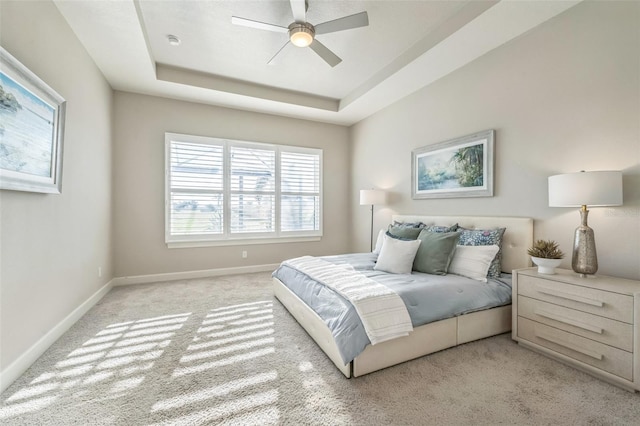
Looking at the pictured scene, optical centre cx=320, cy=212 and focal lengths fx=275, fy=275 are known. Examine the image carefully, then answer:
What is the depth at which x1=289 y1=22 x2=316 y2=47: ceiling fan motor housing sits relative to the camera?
2.42 meters

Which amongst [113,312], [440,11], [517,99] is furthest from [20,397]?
[517,99]

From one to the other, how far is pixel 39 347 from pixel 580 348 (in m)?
3.96

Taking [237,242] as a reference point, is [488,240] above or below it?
above

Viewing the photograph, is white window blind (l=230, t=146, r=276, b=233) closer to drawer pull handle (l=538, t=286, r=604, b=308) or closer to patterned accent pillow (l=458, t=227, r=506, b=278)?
patterned accent pillow (l=458, t=227, r=506, b=278)

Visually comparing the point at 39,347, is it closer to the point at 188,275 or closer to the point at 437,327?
the point at 188,275

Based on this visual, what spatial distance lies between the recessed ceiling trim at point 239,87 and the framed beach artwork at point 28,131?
1.66m

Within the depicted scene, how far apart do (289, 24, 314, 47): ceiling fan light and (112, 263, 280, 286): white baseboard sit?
3583 mm

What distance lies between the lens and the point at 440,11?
2.61 metres

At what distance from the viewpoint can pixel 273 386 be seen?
5.78 ft

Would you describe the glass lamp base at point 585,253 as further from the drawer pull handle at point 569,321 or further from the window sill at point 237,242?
the window sill at point 237,242

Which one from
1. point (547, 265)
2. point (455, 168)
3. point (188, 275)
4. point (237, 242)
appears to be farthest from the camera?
point (237, 242)

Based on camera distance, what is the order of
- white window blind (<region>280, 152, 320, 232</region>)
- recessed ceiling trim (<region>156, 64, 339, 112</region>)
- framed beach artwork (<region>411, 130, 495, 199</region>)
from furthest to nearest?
white window blind (<region>280, 152, 320, 232</region>) < recessed ceiling trim (<region>156, 64, 339, 112</region>) < framed beach artwork (<region>411, 130, 495, 199</region>)

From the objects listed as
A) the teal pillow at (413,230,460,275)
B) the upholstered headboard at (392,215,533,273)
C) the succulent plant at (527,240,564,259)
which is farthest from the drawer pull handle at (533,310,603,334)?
the teal pillow at (413,230,460,275)

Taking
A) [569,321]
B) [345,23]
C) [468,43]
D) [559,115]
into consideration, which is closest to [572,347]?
[569,321]
